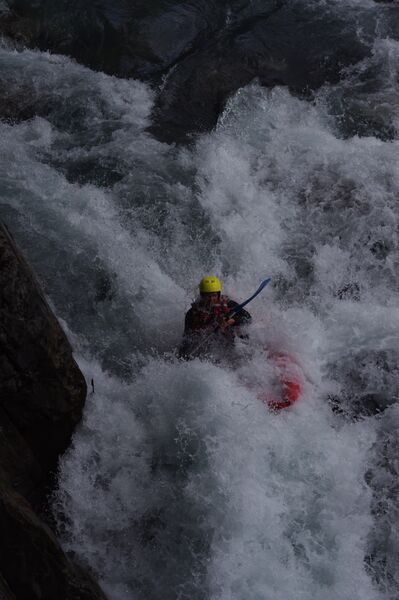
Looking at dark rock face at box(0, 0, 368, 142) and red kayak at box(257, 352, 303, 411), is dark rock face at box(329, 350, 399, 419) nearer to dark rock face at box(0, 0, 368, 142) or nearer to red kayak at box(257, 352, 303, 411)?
red kayak at box(257, 352, 303, 411)

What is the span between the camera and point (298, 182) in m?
7.63

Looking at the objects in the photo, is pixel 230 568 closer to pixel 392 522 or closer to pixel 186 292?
pixel 392 522

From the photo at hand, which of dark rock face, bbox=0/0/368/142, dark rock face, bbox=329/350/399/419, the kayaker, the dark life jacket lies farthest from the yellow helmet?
dark rock face, bbox=0/0/368/142

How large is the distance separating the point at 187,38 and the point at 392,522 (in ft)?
25.5

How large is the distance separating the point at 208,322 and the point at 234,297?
1013 mm

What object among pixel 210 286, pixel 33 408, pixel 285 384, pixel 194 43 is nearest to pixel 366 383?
pixel 285 384

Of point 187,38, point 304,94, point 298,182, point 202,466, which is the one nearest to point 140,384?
point 202,466

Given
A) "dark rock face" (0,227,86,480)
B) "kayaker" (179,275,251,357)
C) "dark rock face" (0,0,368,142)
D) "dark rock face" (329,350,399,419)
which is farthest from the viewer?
"dark rock face" (0,0,368,142)

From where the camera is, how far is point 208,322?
18.5 feet

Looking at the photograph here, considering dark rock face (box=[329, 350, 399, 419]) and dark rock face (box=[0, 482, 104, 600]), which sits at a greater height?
dark rock face (box=[329, 350, 399, 419])

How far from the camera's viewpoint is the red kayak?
5219 millimetres

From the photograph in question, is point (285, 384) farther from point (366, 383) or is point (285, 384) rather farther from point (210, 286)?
point (210, 286)

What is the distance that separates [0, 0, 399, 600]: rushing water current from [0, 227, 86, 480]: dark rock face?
34 centimetres

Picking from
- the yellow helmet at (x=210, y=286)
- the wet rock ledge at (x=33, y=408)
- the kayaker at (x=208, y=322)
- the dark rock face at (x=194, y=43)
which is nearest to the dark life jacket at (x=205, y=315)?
the kayaker at (x=208, y=322)
